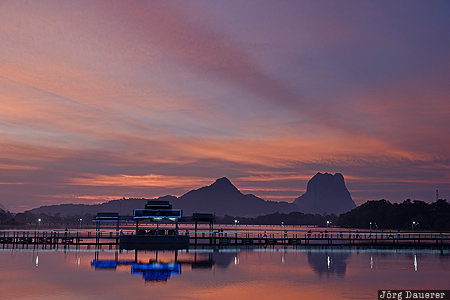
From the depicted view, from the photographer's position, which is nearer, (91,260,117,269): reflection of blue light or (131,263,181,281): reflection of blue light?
(131,263,181,281): reflection of blue light

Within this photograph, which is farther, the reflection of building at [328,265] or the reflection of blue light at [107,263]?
the reflection of blue light at [107,263]

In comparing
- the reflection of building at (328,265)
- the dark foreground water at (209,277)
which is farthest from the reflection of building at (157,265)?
the reflection of building at (328,265)

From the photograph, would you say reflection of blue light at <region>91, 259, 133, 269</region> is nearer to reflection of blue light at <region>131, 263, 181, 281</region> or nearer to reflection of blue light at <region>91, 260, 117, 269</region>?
reflection of blue light at <region>91, 260, 117, 269</region>

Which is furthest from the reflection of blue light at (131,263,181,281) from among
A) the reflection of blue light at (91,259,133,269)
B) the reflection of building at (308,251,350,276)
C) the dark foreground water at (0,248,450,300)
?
the reflection of building at (308,251,350,276)

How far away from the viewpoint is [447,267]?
62.3m

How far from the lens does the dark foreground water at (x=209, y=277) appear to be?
40.4 metres

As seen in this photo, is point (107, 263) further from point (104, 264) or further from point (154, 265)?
point (154, 265)

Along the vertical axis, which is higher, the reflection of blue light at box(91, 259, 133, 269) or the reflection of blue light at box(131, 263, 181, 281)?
the reflection of blue light at box(131, 263, 181, 281)

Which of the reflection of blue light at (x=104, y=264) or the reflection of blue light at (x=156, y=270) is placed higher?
the reflection of blue light at (x=156, y=270)

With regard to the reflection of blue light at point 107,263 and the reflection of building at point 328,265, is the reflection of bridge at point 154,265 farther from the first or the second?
the reflection of building at point 328,265

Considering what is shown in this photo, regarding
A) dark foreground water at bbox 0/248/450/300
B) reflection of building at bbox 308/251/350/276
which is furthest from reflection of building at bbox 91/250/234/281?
reflection of building at bbox 308/251/350/276

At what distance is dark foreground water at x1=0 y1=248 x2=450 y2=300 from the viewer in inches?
1592

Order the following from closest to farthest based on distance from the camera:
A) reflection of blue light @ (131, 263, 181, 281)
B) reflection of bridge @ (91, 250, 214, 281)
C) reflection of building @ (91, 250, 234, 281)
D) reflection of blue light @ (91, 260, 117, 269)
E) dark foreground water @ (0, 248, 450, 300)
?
dark foreground water @ (0, 248, 450, 300), reflection of blue light @ (131, 263, 181, 281), reflection of bridge @ (91, 250, 214, 281), reflection of building @ (91, 250, 234, 281), reflection of blue light @ (91, 260, 117, 269)

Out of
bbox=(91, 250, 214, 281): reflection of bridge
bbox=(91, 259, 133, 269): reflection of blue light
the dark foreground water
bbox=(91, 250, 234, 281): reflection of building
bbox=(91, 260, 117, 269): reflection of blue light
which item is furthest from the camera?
bbox=(91, 259, 133, 269): reflection of blue light
